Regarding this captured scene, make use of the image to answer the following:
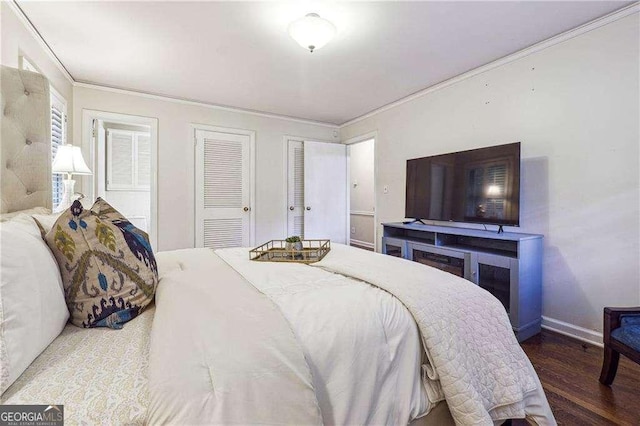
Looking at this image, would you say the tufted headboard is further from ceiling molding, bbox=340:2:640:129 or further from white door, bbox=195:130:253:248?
ceiling molding, bbox=340:2:640:129

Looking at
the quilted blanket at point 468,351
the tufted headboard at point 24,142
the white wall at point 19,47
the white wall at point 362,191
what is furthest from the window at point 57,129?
the white wall at point 362,191

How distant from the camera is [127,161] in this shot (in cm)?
448

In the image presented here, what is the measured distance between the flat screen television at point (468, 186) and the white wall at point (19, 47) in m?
3.56

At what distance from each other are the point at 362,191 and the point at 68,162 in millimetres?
4969

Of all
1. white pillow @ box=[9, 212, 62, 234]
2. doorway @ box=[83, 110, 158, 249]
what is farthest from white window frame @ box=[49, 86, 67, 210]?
white pillow @ box=[9, 212, 62, 234]

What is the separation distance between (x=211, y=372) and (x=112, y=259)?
63 centimetres

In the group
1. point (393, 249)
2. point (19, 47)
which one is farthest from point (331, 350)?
point (19, 47)

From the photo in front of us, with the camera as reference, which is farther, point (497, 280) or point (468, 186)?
point (468, 186)

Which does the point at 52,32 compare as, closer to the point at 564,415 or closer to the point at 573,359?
the point at 564,415

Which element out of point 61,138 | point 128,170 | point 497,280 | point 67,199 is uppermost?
point 61,138

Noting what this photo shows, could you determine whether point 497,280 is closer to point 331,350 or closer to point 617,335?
point 617,335

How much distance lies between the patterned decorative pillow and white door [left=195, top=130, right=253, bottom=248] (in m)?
2.94

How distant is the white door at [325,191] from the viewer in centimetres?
464

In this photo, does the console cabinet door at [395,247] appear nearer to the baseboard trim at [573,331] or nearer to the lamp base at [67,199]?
the baseboard trim at [573,331]
